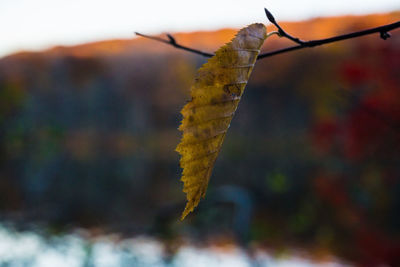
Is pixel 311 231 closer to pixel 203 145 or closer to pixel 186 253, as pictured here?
pixel 186 253

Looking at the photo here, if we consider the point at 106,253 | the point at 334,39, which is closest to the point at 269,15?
the point at 334,39

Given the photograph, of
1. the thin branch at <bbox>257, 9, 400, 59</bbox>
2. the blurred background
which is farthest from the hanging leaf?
the blurred background

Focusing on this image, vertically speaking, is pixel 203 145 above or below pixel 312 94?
above

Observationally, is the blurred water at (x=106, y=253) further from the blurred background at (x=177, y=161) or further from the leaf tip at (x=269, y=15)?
the leaf tip at (x=269, y=15)

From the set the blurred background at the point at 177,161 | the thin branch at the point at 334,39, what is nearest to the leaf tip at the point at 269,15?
the thin branch at the point at 334,39

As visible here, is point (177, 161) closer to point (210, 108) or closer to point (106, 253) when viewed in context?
point (106, 253)

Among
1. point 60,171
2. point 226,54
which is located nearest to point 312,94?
point 60,171
